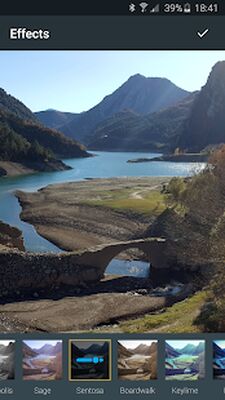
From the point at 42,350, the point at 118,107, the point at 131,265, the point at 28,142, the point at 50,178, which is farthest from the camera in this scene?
the point at 118,107

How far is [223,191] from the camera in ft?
45.8

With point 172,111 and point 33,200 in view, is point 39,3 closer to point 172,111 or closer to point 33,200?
point 33,200

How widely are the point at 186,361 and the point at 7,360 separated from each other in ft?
4.04

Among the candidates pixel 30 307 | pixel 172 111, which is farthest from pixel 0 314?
pixel 172 111

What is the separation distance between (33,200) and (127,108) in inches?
1197

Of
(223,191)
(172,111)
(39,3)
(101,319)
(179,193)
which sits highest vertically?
(172,111)

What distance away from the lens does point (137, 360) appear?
11.5ft

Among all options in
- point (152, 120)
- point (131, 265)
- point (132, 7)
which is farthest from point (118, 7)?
point (152, 120)

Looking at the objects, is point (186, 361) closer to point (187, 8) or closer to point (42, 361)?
point (42, 361)

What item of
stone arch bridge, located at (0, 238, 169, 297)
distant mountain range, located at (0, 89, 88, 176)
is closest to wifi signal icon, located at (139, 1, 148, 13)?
stone arch bridge, located at (0, 238, 169, 297)

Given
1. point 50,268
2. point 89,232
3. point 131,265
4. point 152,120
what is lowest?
point 50,268

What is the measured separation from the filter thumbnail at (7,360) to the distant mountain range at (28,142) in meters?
41.5

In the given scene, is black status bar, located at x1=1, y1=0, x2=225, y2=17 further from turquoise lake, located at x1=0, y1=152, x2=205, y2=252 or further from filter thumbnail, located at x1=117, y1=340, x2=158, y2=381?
turquoise lake, located at x1=0, y1=152, x2=205, y2=252

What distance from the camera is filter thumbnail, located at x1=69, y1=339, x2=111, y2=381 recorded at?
3504 mm
